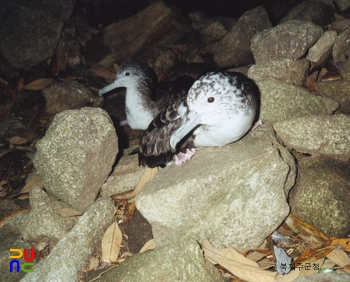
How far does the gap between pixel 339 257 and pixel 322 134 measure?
1183 mm

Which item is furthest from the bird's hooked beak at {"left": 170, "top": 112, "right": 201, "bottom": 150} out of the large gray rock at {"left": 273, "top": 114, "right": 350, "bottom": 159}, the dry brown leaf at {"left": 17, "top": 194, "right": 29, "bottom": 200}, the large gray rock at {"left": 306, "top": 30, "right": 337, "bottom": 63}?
the large gray rock at {"left": 306, "top": 30, "right": 337, "bottom": 63}

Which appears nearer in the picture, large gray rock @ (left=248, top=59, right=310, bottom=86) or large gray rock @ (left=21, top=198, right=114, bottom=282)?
large gray rock @ (left=21, top=198, right=114, bottom=282)

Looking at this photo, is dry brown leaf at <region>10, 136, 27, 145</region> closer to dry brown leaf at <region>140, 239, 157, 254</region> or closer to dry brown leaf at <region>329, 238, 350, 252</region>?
dry brown leaf at <region>140, 239, 157, 254</region>

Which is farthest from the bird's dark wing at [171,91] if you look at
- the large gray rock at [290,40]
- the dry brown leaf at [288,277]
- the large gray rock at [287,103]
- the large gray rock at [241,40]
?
the dry brown leaf at [288,277]

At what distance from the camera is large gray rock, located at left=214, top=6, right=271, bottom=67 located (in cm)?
629

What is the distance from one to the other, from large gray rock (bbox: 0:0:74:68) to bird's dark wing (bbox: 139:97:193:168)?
3811mm

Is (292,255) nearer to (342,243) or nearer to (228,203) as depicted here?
(342,243)

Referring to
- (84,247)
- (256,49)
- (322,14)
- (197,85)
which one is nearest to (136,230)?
(84,247)

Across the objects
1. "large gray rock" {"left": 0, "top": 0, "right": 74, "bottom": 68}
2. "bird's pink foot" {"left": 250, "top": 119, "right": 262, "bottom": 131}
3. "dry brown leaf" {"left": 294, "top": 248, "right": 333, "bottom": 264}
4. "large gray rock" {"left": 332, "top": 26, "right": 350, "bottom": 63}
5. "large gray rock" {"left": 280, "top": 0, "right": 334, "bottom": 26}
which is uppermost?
"large gray rock" {"left": 0, "top": 0, "right": 74, "bottom": 68}

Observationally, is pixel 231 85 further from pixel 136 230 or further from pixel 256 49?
pixel 256 49

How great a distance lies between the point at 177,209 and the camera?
332cm

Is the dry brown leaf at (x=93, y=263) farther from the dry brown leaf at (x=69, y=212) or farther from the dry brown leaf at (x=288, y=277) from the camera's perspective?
the dry brown leaf at (x=288, y=277)

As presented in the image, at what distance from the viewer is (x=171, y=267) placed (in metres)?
3.10

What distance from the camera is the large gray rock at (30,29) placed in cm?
688
